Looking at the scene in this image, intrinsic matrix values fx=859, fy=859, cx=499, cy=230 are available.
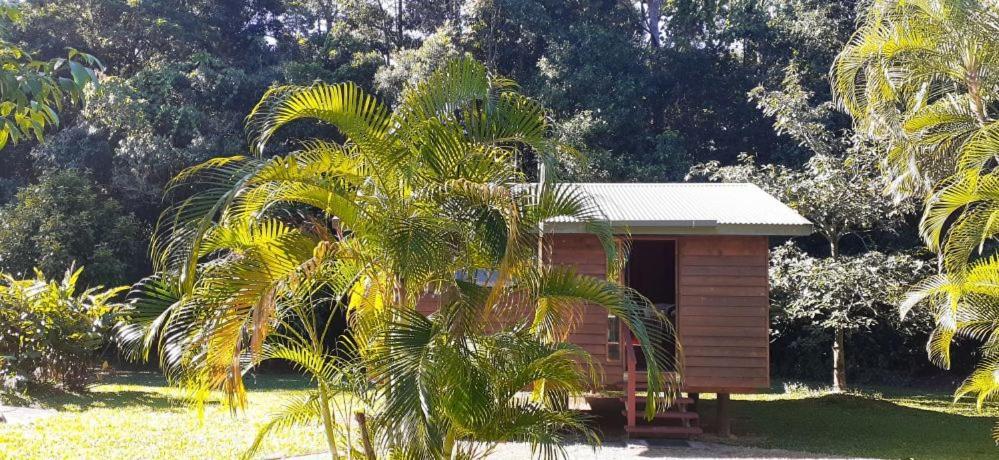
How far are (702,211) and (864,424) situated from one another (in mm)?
4136

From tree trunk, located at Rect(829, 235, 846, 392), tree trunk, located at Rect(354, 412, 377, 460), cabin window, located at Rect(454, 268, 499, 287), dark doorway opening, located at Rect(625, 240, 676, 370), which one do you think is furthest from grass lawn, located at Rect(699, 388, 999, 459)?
tree trunk, located at Rect(354, 412, 377, 460)

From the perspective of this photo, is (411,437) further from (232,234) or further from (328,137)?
(328,137)

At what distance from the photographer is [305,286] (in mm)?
5254

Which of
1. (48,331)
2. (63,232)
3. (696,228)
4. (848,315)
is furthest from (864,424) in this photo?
(63,232)

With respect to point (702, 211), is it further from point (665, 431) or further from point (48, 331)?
point (48, 331)

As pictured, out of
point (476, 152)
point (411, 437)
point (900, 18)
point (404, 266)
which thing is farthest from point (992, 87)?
point (411, 437)

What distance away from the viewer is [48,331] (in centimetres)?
1166

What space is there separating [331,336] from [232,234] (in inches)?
542

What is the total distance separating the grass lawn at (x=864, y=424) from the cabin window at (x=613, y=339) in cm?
153

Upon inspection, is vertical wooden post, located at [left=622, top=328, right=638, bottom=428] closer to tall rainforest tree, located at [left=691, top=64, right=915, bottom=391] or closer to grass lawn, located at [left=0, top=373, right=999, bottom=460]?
grass lawn, located at [left=0, top=373, right=999, bottom=460]

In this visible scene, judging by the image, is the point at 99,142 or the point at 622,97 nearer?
the point at 99,142

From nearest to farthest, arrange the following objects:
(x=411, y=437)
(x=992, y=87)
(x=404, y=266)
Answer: (x=411, y=437)
(x=404, y=266)
(x=992, y=87)

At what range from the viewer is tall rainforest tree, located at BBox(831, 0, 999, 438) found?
7699mm

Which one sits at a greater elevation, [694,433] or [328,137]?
[328,137]
